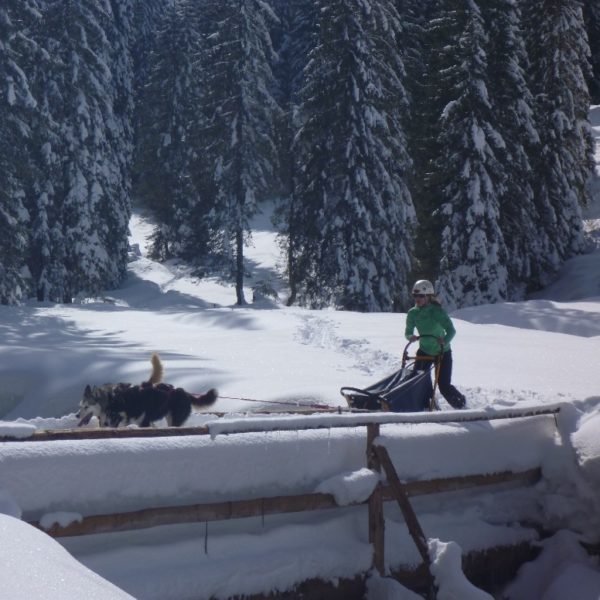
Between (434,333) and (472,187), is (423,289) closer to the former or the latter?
(434,333)

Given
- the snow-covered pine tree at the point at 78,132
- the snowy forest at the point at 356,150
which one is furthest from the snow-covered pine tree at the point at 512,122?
the snow-covered pine tree at the point at 78,132

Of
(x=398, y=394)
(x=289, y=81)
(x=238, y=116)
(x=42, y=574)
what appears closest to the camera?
(x=42, y=574)

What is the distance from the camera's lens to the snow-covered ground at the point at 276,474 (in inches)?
174

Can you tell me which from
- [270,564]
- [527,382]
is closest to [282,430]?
[270,564]

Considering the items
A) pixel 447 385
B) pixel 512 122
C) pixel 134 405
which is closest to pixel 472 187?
pixel 512 122

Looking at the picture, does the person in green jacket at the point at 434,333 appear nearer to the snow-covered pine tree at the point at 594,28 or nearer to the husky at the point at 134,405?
the husky at the point at 134,405

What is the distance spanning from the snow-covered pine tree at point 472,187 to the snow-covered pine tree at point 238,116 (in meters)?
9.10

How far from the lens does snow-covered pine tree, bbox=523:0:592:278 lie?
88.9 ft

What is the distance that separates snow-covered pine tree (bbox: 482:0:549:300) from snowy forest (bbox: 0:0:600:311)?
0.06m

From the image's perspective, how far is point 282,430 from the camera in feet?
17.9

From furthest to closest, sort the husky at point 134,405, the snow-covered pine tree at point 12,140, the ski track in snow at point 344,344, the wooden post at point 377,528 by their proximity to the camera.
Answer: the snow-covered pine tree at point 12,140 → the ski track in snow at point 344,344 → the husky at point 134,405 → the wooden post at point 377,528

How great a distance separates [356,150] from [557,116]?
320 inches

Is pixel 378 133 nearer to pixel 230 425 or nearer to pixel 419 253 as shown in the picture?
pixel 419 253

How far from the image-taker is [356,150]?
83.2 feet
